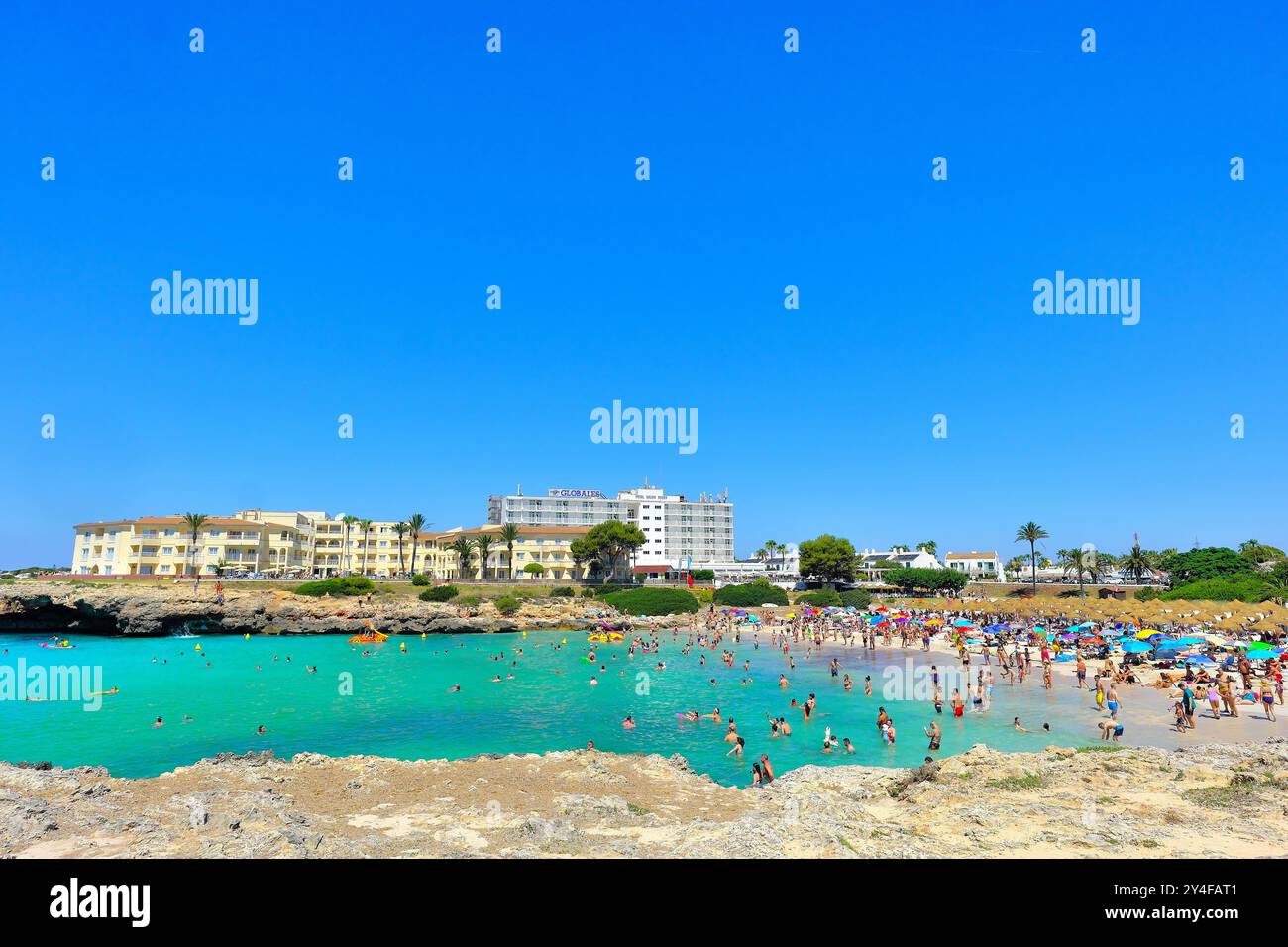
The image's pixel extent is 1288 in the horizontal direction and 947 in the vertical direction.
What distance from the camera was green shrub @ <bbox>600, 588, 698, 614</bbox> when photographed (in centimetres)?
8269

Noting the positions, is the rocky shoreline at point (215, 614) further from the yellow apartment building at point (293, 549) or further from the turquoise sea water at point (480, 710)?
the yellow apartment building at point (293, 549)

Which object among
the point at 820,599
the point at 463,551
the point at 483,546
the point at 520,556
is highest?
the point at 483,546

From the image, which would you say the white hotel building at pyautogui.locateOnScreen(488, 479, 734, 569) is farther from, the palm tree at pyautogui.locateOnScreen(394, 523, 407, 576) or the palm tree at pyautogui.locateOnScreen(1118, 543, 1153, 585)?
the palm tree at pyautogui.locateOnScreen(1118, 543, 1153, 585)

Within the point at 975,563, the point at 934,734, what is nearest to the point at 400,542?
the point at 934,734

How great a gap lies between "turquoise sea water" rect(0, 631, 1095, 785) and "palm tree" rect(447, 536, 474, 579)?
47.7m

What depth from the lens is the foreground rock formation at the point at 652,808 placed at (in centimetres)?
1160

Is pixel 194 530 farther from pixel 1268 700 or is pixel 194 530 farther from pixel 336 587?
pixel 1268 700

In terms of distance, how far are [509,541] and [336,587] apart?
1183 inches

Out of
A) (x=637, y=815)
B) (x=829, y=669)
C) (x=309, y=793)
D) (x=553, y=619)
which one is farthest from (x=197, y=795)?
(x=553, y=619)

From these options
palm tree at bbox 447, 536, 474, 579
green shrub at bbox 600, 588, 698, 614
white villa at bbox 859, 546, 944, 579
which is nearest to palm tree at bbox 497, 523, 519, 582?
palm tree at bbox 447, 536, 474, 579

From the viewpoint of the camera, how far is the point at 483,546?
339 ft

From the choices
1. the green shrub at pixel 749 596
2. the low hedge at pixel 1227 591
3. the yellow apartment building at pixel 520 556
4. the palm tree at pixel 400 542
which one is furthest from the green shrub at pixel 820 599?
the palm tree at pixel 400 542
